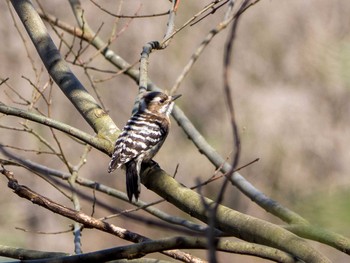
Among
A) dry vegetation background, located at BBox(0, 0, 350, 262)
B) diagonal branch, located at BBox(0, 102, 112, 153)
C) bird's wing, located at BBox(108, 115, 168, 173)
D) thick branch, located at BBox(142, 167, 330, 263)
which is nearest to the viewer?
thick branch, located at BBox(142, 167, 330, 263)

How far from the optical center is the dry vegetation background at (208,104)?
34.7ft

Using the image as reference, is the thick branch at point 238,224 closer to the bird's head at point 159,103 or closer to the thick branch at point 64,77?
the thick branch at point 64,77

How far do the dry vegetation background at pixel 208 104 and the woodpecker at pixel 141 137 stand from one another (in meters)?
5.38

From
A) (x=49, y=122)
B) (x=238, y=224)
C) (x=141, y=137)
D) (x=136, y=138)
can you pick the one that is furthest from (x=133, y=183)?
(x=238, y=224)

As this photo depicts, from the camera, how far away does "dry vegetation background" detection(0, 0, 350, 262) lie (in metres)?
10.6

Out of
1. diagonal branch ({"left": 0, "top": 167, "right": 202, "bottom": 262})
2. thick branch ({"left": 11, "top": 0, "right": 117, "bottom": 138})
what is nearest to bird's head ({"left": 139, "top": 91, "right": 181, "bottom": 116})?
thick branch ({"left": 11, "top": 0, "right": 117, "bottom": 138})

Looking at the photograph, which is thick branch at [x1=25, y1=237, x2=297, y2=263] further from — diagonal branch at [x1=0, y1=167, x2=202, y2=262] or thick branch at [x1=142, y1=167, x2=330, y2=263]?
diagonal branch at [x1=0, y1=167, x2=202, y2=262]

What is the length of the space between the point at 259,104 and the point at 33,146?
141 inches

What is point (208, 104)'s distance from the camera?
11750 mm

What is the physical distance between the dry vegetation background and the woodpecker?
538 centimetres

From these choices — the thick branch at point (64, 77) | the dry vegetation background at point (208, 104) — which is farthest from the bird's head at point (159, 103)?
the dry vegetation background at point (208, 104)

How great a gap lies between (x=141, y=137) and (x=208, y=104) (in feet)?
24.1

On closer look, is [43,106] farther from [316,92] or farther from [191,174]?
[316,92]

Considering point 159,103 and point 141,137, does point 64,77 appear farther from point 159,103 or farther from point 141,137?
point 159,103
